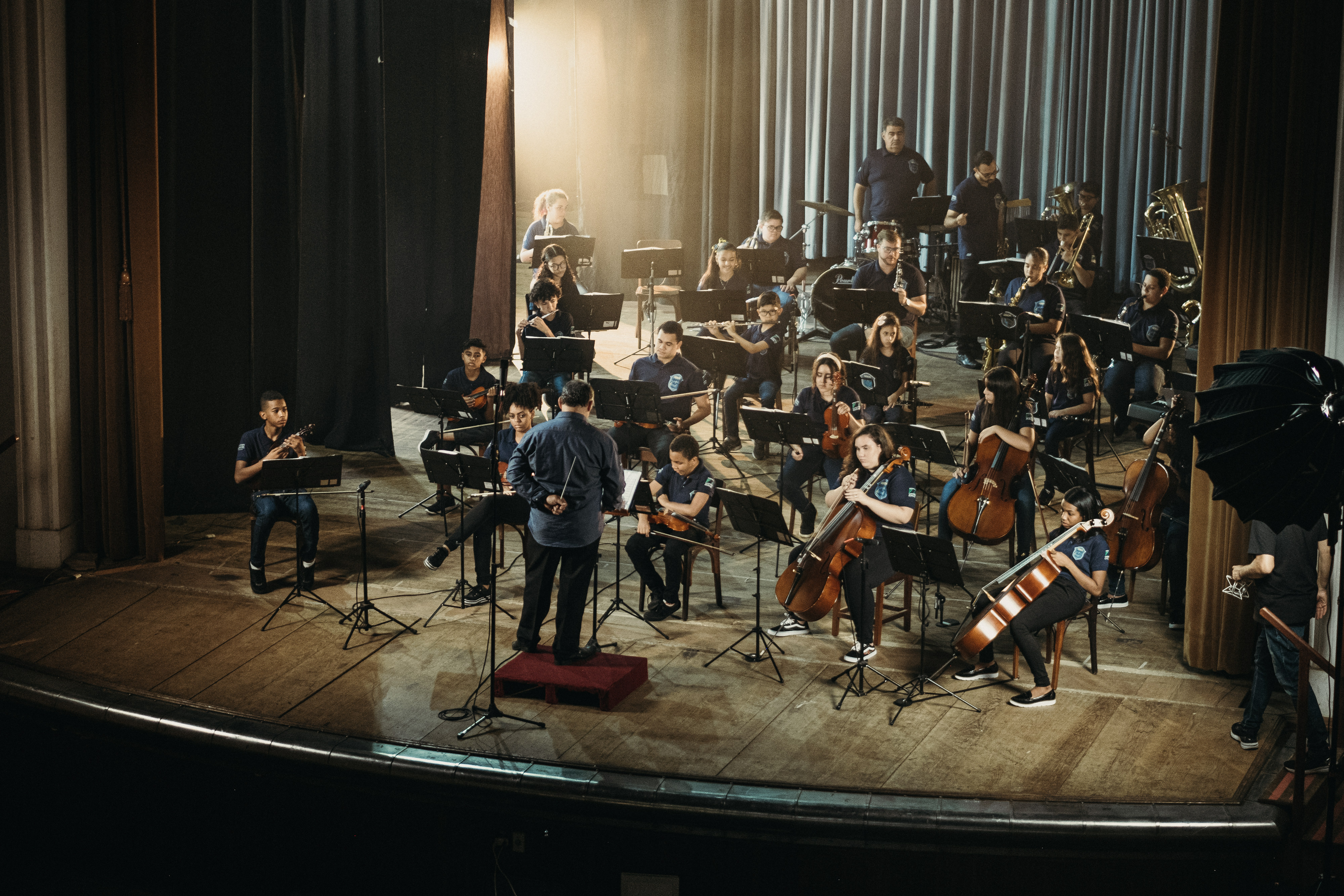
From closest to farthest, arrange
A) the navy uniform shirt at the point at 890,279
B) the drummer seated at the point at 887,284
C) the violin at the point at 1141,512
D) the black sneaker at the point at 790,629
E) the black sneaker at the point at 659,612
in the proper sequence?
the violin at the point at 1141,512, the black sneaker at the point at 790,629, the black sneaker at the point at 659,612, the drummer seated at the point at 887,284, the navy uniform shirt at the point at 890,279

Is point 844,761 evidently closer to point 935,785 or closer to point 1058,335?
point 935,785

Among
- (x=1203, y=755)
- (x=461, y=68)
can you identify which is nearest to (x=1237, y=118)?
(x=1203, y=755)

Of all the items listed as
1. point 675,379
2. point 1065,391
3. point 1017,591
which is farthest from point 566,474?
point 1065,391

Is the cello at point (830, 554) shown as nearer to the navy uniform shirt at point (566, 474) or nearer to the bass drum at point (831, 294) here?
the navy uniform shirt at point (566, 474)

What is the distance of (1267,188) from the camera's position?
633 centimetres

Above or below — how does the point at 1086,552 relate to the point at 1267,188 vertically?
below

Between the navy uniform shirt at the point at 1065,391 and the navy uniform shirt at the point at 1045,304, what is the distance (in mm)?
794

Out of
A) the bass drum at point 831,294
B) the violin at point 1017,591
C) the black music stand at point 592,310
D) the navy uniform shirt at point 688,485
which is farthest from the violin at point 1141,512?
the black music stand at point 592,310

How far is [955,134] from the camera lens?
15.0 metres

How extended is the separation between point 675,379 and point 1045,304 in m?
3.04

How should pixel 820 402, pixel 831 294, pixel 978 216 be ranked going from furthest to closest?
pixel 978 216, pixel 831 294, pixel 820 402

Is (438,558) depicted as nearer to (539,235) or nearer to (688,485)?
(688,485)

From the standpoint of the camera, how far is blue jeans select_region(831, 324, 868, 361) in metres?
11.3

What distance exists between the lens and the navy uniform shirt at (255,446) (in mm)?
8117
